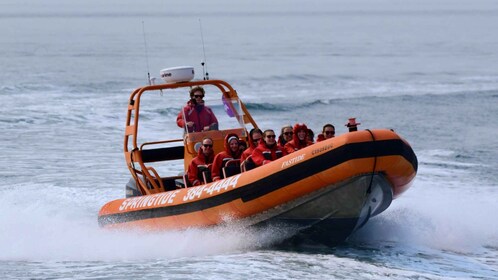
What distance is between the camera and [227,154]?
9.98 m

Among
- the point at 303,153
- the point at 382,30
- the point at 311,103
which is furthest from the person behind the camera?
the point at 382,30

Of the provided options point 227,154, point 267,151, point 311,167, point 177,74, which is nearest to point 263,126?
point 177,74

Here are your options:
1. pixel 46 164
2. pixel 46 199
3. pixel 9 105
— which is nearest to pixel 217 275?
pixel 46 199

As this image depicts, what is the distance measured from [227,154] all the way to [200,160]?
1.25 feet

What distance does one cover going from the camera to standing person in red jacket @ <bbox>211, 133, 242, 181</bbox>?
32.5 feet

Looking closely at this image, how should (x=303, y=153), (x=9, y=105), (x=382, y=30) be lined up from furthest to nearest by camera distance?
(x=382, y=30) → (x=9, y=105) → (x=303, y=153)

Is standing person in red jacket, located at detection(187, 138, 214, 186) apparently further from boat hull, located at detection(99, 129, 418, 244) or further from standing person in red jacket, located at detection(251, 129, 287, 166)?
standing person in red jacket, located at detection(251, 129, 287, 166)

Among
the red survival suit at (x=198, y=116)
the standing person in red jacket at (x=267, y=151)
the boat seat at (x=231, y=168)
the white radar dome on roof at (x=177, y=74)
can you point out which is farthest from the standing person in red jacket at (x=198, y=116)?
the standing person in red jacket at (x=267, y=151)

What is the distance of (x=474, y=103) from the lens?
23609mm

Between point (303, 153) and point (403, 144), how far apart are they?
0.86m

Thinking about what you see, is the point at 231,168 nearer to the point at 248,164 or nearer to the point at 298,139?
the point at 248,164

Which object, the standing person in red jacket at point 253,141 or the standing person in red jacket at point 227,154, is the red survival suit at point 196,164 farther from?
the standing person in red jacket at point 253,141

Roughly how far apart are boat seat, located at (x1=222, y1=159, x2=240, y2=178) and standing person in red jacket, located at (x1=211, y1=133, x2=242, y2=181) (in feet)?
0.48

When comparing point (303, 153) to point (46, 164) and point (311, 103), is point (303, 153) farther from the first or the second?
point (311, 103)
